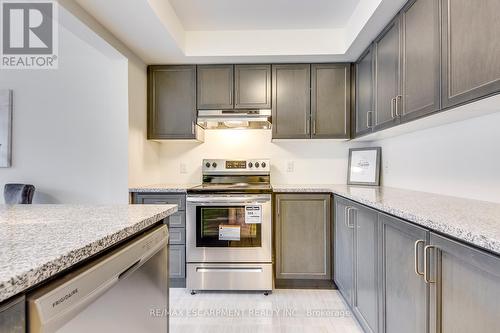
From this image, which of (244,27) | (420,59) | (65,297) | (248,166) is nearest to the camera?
(65,297)

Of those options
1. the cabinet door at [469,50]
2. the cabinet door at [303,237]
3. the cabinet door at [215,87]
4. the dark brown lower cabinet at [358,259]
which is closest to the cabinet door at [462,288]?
the dark brown lower cabinet at [358,259]

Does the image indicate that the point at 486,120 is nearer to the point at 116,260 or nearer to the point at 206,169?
the point at 116,260

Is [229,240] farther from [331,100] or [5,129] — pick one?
[5,129]

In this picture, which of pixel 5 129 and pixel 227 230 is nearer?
pixel 227 230

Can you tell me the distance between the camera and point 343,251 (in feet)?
7.27

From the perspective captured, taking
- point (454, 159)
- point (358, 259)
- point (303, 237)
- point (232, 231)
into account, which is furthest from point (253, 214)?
point (454, 159)

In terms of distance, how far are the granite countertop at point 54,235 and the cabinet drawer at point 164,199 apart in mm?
1197

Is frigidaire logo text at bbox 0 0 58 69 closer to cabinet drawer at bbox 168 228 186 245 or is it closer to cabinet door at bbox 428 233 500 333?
cabinet drawer at bbox 168 228 186 245

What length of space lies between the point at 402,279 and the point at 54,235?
1.39 m

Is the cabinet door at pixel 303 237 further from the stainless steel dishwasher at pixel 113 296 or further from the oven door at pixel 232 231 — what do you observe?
the stainless steel dishwasher at pixel 113 296

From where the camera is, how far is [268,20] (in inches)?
96.5

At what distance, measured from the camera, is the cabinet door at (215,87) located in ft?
9.18

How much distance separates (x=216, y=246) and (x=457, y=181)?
1852 millimetres

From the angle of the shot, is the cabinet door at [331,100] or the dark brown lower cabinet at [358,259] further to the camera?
the cabinet door at [331,100]
